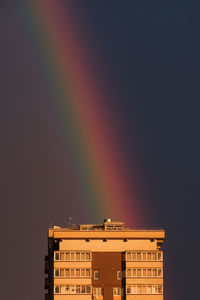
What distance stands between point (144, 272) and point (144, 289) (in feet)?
7.75

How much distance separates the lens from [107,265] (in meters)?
154

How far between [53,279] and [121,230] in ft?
39.1

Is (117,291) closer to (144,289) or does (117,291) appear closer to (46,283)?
(144,289)

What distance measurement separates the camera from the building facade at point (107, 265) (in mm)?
153125

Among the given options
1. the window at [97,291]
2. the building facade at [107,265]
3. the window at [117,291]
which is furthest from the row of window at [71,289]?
the window at [117,291]

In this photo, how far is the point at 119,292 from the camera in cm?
15375

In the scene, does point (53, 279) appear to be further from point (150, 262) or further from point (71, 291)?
point (150, 262)

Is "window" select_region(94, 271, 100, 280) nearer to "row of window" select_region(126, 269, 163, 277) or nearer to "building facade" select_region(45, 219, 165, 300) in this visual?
"building facade" select_region(45, 219, 165, 300)

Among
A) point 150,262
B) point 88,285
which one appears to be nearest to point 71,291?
point 88,285

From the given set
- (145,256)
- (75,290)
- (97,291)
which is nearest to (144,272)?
(145,256)

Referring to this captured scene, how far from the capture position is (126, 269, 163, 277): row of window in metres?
154

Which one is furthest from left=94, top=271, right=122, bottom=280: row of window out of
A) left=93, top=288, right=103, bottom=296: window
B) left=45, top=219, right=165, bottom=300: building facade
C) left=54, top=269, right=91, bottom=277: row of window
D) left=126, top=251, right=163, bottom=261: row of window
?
left=126, top=251, right=163, bottom=261: row of window

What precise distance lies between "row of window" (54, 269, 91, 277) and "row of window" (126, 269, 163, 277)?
5.69m

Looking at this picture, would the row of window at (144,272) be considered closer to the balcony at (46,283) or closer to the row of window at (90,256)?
the row of window at (90,256)
